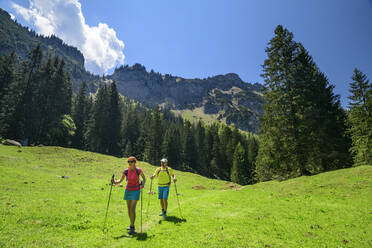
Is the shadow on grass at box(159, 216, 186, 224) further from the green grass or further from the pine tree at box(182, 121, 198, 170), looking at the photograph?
the pine tree at box(182, 121, 198, 170)

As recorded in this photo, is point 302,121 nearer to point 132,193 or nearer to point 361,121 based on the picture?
point 361,121

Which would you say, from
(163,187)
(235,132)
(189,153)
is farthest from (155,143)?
(163,187)

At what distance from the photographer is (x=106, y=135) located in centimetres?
6531

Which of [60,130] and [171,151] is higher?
[60,130]

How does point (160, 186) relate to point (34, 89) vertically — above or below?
below

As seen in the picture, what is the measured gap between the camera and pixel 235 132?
94750 mm

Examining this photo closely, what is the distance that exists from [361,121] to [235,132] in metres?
66.1

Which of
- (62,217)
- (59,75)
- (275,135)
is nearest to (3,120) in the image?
(59,75)

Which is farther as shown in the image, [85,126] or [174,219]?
[85,126]

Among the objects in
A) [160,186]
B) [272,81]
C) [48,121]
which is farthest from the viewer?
[48,121]

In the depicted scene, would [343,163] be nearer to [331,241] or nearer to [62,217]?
[331,241]

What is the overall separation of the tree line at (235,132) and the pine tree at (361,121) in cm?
11

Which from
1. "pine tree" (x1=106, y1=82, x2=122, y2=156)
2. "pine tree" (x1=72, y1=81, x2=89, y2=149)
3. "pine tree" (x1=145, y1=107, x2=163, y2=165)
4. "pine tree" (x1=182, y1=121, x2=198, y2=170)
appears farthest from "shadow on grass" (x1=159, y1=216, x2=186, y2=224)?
"pine tree" (x1=182, y1=121, x2=198, y2=170)

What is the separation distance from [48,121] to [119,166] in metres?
35.1
